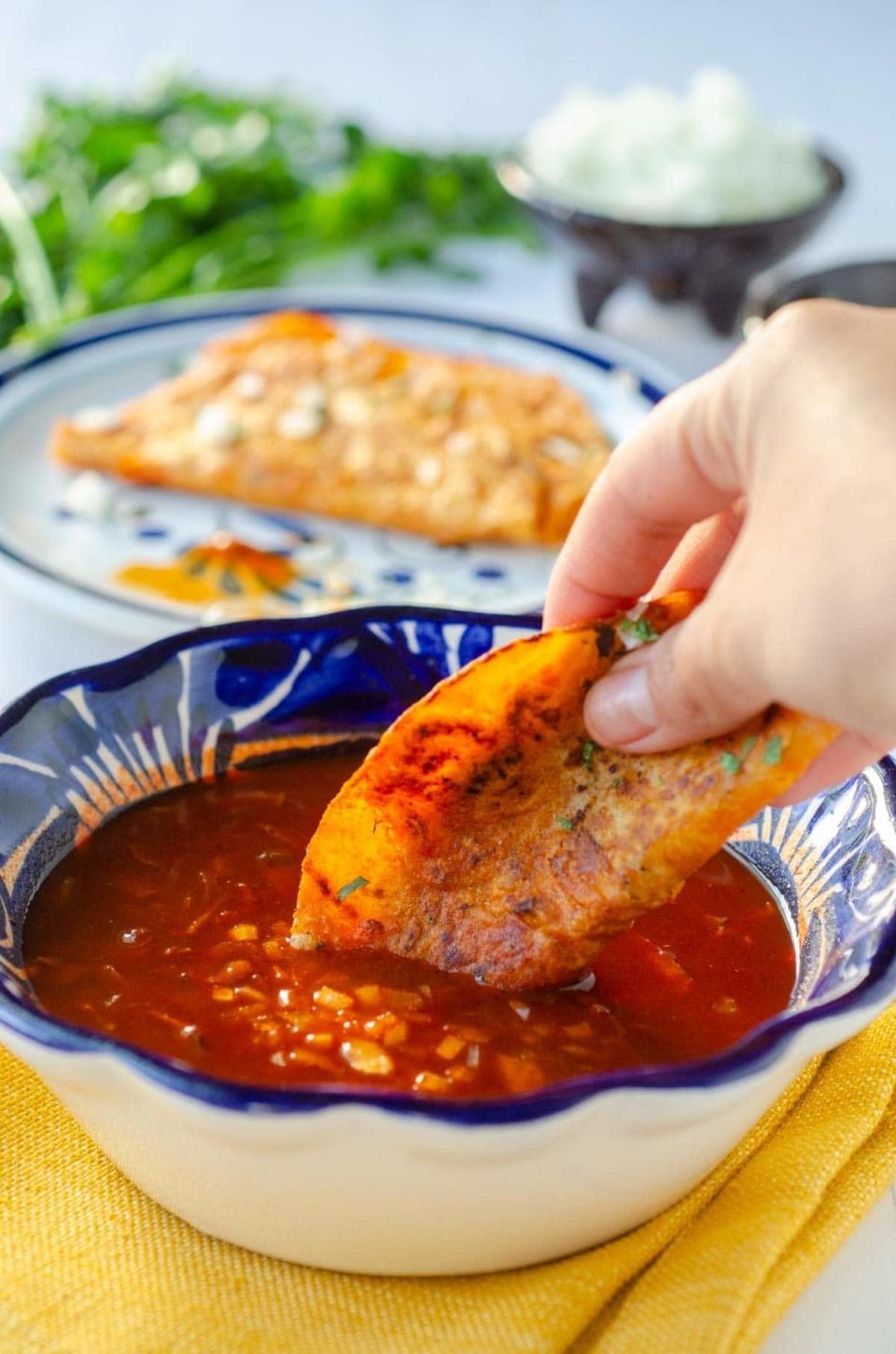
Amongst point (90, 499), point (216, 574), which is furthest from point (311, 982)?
point (90, 499)

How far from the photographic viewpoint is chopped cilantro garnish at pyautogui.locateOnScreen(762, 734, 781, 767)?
134cm

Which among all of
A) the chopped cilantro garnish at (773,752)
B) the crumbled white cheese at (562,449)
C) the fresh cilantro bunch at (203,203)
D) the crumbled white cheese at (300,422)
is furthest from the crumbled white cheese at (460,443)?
the chopped cilantro garnish at (773,752)

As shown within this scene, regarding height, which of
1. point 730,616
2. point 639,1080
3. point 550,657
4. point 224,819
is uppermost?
point 730,616

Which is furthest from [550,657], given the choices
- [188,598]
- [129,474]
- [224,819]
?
[129,474]

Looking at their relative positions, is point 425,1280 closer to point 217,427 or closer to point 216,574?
point 216,574

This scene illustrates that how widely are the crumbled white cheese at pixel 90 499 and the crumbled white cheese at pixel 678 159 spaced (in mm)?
1195

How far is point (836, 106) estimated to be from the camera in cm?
512

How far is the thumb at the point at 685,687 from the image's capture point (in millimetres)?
1249

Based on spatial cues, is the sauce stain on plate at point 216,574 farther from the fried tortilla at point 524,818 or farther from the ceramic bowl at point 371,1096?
the fried tortilla at point 524,818

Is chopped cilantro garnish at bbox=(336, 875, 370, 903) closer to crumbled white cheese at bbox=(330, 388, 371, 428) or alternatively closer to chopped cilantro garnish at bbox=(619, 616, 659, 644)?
chopped cilantro garnish at bbox=(619, 616, 659, 644)

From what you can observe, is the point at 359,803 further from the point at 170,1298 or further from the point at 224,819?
the point at 170,1298

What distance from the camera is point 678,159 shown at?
3.73 metres

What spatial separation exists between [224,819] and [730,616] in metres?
0.77

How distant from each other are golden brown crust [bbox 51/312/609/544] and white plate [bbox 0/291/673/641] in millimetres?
50
